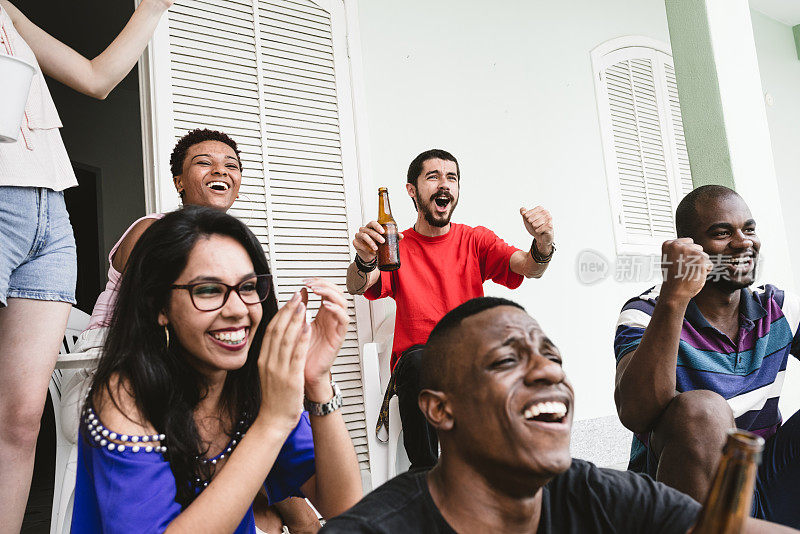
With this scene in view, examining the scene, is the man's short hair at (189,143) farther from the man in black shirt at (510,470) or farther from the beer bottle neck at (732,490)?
the beer bottle neck at (732,490)

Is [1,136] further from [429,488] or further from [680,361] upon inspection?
[680,361]

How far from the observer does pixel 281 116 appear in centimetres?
334

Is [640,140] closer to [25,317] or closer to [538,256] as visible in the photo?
[538,256]

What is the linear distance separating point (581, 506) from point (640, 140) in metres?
4.17

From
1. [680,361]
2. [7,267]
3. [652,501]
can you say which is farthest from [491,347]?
[7,267]

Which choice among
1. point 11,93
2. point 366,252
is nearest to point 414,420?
point 366,252

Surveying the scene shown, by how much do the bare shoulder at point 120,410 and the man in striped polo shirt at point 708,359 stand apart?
1.17 m

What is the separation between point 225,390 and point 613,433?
3182 mm

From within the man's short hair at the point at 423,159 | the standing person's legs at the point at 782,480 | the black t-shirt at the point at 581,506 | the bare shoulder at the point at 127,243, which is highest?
the man's short hair at the point at 423,159

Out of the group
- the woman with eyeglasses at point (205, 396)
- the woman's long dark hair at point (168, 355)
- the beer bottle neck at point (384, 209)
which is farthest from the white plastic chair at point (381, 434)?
the woman's long dark hair at point (168, 355)

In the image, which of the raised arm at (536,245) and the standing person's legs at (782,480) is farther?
the raised arm at (536,245)

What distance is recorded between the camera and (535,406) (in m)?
1.11

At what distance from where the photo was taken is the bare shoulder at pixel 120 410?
1208mm

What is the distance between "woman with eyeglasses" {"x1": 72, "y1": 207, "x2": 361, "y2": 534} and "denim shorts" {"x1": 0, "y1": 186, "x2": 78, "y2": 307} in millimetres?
359
